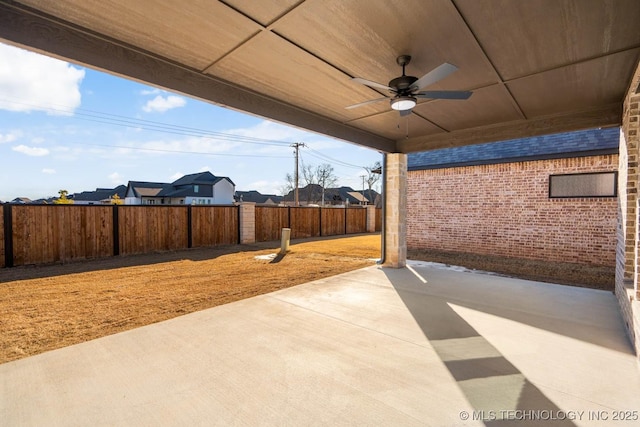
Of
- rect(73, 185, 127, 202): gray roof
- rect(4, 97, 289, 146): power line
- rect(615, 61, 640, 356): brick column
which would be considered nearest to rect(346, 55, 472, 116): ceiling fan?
rect(615, 61, 640, 356): brick column

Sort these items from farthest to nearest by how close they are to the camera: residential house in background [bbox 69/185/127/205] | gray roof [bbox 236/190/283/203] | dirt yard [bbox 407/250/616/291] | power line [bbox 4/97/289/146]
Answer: gray roof [bbox 236/190/283/203] < residential house in background [bbox 69/185/127/205] < power line [bbox 4/97/289/146] < dirt yard [bbox 407/250/616/291]

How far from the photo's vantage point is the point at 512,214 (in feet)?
26.6

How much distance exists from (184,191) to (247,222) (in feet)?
77.8

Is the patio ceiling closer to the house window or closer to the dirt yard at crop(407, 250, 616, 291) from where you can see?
the dirt yard at crop(407, 250, 616, 291)

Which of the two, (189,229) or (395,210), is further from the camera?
(189,229)

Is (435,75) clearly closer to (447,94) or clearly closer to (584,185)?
(447,94)

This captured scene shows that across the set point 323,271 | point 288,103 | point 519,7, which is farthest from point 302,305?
point 519,7

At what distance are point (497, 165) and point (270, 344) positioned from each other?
864 centimetres

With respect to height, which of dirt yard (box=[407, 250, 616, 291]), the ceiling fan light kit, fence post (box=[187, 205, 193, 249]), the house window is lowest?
dirt yard (box=[407, 250, 616, 291])

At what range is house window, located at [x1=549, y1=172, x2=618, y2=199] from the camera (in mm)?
6781

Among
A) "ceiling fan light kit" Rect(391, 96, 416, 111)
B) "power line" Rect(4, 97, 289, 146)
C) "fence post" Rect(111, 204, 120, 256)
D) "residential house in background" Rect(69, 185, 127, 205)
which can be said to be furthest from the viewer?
"residential house in background" Rect(69, 185, 127, 205)

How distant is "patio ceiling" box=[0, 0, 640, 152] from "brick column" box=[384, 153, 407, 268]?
2.37 m

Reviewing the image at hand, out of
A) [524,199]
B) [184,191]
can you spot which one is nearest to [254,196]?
[184,191]

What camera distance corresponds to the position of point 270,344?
2.79 metres
